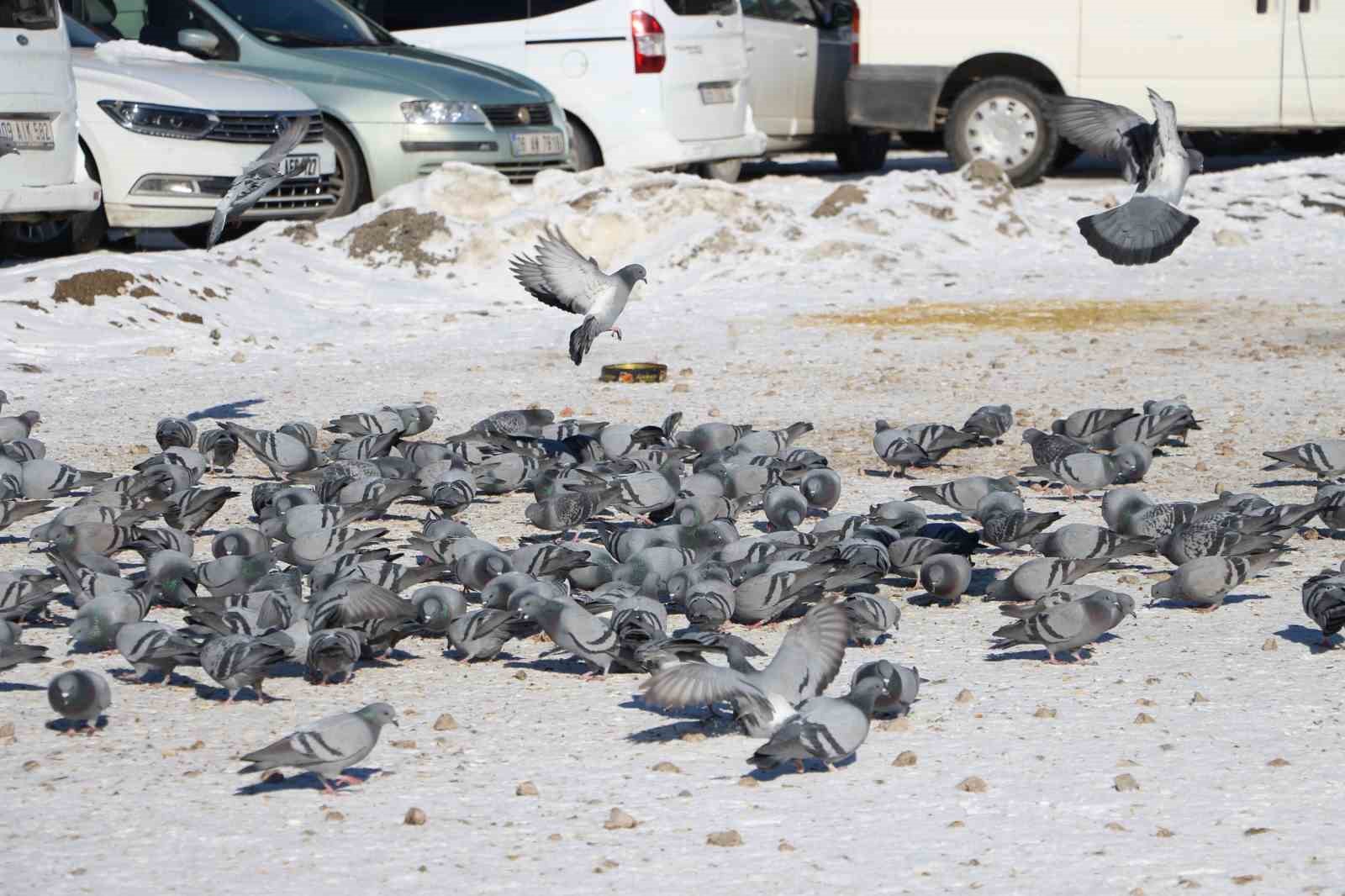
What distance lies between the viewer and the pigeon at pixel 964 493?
6.26 meters

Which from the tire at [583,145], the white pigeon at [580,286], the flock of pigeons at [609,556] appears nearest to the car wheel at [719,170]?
the tire at [583,145]

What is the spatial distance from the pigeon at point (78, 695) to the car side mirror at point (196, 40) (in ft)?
33.8

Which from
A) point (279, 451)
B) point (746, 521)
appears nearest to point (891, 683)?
point (746, 521)

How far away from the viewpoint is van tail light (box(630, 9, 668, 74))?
14.7m

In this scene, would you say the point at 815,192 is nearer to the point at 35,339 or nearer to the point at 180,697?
the point at 35,339

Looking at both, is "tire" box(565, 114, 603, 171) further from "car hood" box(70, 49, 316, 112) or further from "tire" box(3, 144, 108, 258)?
"tire" box(3, 144, 108, 258)

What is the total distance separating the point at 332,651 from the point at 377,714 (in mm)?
680

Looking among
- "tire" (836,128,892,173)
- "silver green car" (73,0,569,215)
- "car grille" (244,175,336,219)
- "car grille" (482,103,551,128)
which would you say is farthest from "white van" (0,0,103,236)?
"tire" (836,128,892,173)

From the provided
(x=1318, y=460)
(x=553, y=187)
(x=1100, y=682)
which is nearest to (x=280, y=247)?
(x=553, y=187)

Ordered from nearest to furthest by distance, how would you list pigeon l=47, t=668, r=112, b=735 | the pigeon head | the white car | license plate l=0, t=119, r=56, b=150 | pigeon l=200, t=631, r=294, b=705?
the pigeon head
pigeon l=47, t=668, r=112, b=735
pigeon l=200, t=631, r=294, b=705
license plate l=0, t=119, r=56, b=150
the white car

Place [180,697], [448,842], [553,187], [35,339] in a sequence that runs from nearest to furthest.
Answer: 1. [448,842]
2. [180,697]
3. [35,339]
4. [553,187]

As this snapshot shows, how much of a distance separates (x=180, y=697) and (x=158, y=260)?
7340mm

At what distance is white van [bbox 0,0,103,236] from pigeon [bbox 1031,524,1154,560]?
24.3 feet

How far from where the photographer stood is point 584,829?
3732 mm
